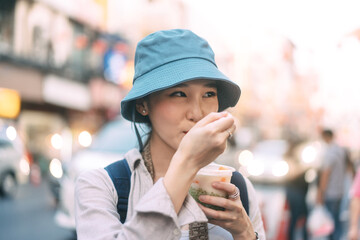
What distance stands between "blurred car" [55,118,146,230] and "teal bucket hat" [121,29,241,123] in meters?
4.61

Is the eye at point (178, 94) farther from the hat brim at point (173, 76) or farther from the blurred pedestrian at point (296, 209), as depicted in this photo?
the blurred pedestrian at point (296, 209)

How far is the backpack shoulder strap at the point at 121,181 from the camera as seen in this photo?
158 centimetres

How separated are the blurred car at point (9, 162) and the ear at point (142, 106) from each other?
12.0 meters

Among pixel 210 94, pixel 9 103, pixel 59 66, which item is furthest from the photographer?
pixel 59 66

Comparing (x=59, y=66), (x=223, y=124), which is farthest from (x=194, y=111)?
(x=59, y=66)

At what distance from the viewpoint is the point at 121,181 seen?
1.62 m

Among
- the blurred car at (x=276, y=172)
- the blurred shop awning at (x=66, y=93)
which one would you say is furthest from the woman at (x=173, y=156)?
the blurred shop awning at (x=66, y=93)

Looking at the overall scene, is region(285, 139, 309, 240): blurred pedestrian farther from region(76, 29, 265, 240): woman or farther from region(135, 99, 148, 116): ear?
region(135, 99, 148, 116): ear

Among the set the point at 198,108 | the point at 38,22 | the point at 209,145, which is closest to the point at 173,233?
the point at 209,145

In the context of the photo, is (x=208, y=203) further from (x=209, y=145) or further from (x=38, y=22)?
(x=38, y=22)

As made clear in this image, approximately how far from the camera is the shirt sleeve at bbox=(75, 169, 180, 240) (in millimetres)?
1274

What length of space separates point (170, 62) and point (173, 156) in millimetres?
367

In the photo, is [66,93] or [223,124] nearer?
[223,124]

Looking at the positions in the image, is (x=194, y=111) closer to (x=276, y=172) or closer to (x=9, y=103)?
(x=276, y=172)
